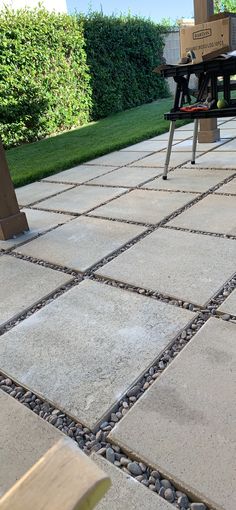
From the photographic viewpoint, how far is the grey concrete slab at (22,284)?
5.62 ft

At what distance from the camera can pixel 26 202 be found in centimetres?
325

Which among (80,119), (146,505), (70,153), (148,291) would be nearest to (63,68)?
(80,119)

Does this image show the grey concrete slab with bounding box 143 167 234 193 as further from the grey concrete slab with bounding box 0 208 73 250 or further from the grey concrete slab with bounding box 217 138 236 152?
the grey concrete slab with bounding box 0 208 73 250

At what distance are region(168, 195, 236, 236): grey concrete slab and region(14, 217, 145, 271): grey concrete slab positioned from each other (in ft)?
0.93

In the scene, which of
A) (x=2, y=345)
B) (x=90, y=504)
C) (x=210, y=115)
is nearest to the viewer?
(x=90, y=504)

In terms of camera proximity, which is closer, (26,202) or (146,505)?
(146,505)

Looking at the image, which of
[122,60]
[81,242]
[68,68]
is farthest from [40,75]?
[81,242]

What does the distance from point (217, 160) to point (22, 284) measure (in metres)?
2.45

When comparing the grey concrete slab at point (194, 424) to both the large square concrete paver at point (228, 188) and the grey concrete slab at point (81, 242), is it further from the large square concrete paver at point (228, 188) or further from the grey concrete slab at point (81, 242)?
the large square concrete paver at point (228, 188)

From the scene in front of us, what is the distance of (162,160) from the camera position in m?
3.95

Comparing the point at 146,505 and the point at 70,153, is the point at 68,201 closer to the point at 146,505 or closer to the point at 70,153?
the point at 70,153

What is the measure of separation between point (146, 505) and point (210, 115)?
2.64 metres

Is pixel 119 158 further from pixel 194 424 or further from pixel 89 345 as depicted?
pixel 194 424

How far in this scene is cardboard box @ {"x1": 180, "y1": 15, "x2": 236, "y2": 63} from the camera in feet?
10.1
